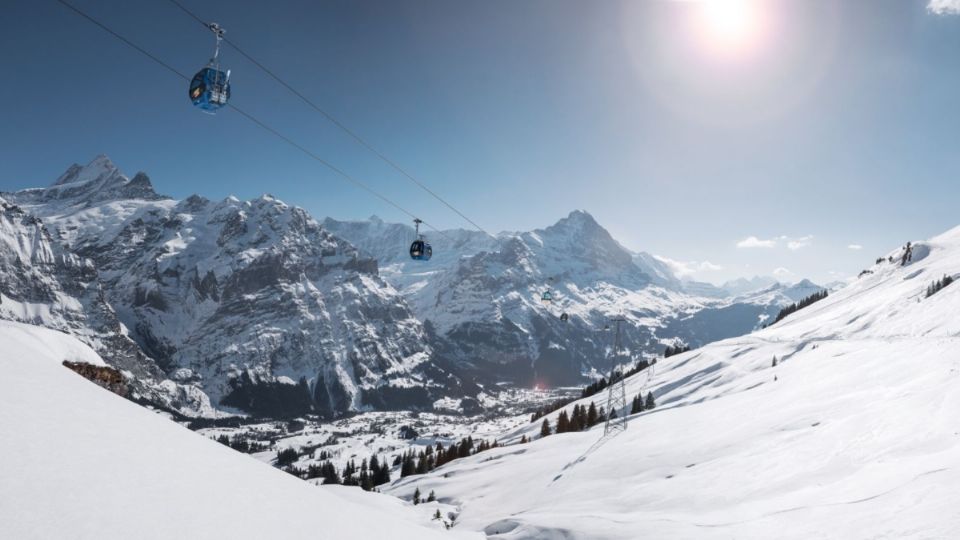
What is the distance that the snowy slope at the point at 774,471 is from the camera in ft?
37.7

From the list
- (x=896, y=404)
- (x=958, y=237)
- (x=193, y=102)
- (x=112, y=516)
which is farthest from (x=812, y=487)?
(x=958, y=237)

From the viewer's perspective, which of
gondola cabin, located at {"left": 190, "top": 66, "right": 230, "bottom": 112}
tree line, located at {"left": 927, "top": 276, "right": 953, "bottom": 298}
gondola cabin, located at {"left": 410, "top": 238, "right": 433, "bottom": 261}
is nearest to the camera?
gondola cabin, located at {"left": 190, "top": 66, "right": 230, "bottom": 112}

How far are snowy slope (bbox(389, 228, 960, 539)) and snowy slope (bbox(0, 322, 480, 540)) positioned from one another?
10.6m

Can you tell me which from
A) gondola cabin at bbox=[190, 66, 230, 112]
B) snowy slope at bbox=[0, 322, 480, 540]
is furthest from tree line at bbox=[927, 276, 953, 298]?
snowy slope at bbox=[0, 322, 480, 540]

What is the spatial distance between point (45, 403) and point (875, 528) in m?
15.4

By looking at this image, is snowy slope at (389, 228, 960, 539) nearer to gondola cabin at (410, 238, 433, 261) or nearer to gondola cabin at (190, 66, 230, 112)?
gondola cabin at (410, 238, 433, 261)

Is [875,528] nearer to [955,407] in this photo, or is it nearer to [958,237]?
[955,407]

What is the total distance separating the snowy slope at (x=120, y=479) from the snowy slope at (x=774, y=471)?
1059 centimetres

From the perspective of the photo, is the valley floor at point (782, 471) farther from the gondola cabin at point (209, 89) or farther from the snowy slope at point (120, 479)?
the gondola cabin at point (209, 89)

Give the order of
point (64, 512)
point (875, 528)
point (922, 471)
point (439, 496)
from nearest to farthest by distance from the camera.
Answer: point (64, 512)
point (875, 528)
point (922, 471)
point (439, 496)

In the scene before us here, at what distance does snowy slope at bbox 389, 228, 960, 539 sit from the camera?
11.5m

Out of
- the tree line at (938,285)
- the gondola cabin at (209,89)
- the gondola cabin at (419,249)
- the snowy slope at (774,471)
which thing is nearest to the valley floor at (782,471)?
the snowy slope at (774,471)

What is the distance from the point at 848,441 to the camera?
16859 millimetres

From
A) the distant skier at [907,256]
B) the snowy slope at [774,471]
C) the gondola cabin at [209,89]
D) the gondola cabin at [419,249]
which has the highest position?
the distant skier at [907,256]
